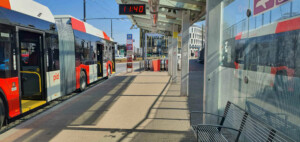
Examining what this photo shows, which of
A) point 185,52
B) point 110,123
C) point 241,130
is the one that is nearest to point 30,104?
point 110,123

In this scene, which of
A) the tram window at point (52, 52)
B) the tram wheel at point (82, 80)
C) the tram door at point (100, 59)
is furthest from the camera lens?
the tram door at point (100, 59)

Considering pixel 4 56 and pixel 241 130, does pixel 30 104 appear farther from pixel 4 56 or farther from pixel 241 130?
pixel 241 130

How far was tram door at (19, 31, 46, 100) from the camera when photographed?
668cm

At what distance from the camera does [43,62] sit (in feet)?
22.1

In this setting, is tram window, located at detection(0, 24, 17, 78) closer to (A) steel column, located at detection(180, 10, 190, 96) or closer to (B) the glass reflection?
(B) the glass reflection

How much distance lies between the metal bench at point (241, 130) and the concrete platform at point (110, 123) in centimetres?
78

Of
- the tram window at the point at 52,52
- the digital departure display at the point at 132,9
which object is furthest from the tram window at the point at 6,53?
the digital departure display at the point at 132,9

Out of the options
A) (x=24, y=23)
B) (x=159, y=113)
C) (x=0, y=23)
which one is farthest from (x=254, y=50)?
(x=24, y=23)

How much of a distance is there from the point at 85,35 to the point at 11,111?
5.96 m

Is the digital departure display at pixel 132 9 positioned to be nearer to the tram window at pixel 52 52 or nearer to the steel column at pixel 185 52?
the steel column at pixel 185 52

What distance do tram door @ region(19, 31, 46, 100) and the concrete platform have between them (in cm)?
83

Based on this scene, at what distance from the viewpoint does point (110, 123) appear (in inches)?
212

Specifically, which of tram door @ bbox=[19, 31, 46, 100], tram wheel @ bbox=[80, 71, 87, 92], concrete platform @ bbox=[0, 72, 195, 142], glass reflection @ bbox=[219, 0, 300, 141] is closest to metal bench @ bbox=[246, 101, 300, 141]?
glass reflection @ bbox=[219, 0, 300, 141]

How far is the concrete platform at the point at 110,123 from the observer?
4473mm
